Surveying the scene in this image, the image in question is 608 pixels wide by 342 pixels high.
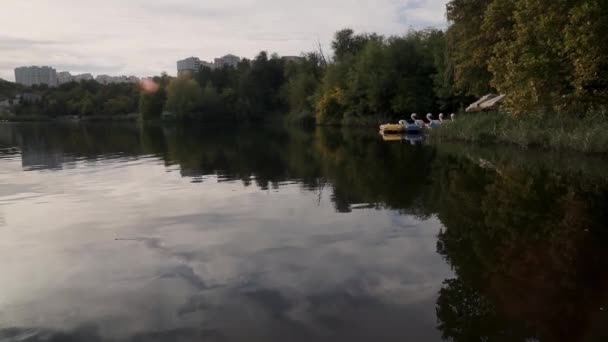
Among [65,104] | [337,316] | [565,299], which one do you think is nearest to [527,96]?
[565,299]

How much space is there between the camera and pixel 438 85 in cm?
4631

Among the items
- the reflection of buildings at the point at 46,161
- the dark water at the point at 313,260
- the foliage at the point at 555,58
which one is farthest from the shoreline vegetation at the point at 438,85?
the reflection of buildings at the point at 46,161

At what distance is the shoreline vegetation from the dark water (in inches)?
197

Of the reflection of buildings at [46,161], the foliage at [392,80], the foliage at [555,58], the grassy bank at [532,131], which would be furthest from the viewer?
the foliage at [392,80]

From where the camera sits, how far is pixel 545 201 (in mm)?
10586

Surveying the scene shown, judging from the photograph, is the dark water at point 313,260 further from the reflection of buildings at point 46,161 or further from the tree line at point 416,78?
the reflection of buildings at point 46,161

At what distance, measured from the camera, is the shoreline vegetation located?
59.9 ft

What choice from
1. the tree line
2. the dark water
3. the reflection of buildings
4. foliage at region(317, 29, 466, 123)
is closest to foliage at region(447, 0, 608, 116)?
the tree line

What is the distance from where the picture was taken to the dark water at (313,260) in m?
5.20

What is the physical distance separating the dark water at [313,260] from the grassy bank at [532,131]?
3.61m

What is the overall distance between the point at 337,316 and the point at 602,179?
35.3 ft

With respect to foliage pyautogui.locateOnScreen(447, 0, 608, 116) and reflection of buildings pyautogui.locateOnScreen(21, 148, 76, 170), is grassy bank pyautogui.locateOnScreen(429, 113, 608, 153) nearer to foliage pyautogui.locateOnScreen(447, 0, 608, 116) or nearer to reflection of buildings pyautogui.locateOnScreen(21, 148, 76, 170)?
foliage pyautogui.locateOnScreen(447, 0, 608, 116)

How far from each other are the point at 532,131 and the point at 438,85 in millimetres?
25281

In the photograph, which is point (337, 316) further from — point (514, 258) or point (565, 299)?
point (514, 258)
